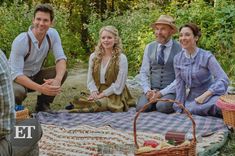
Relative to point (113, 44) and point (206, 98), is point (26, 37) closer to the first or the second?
point (113, 44)

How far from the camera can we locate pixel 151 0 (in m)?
11.5

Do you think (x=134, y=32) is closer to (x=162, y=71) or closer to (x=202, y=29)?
(x=202, y=29)

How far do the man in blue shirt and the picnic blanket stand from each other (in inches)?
12.7

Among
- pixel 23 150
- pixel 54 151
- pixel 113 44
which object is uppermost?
pixel 113 44

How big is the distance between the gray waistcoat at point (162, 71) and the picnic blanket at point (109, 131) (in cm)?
43

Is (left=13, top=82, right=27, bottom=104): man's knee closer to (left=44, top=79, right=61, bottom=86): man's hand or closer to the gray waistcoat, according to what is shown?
(left=44, top=79, right=61, bottom=86): man's hand

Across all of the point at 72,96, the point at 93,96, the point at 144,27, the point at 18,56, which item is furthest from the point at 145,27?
the point at 18,56

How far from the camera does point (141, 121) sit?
5.34 meters

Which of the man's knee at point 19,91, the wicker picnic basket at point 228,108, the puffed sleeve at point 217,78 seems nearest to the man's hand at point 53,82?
the man's knee at point 19,91

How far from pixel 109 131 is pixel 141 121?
0.56 m

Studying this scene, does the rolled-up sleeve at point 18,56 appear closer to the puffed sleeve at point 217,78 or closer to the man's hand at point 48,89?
the man's hand at point 48,89

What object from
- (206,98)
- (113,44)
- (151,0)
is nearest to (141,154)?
(206,98)

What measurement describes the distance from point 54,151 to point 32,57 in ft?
5.41
